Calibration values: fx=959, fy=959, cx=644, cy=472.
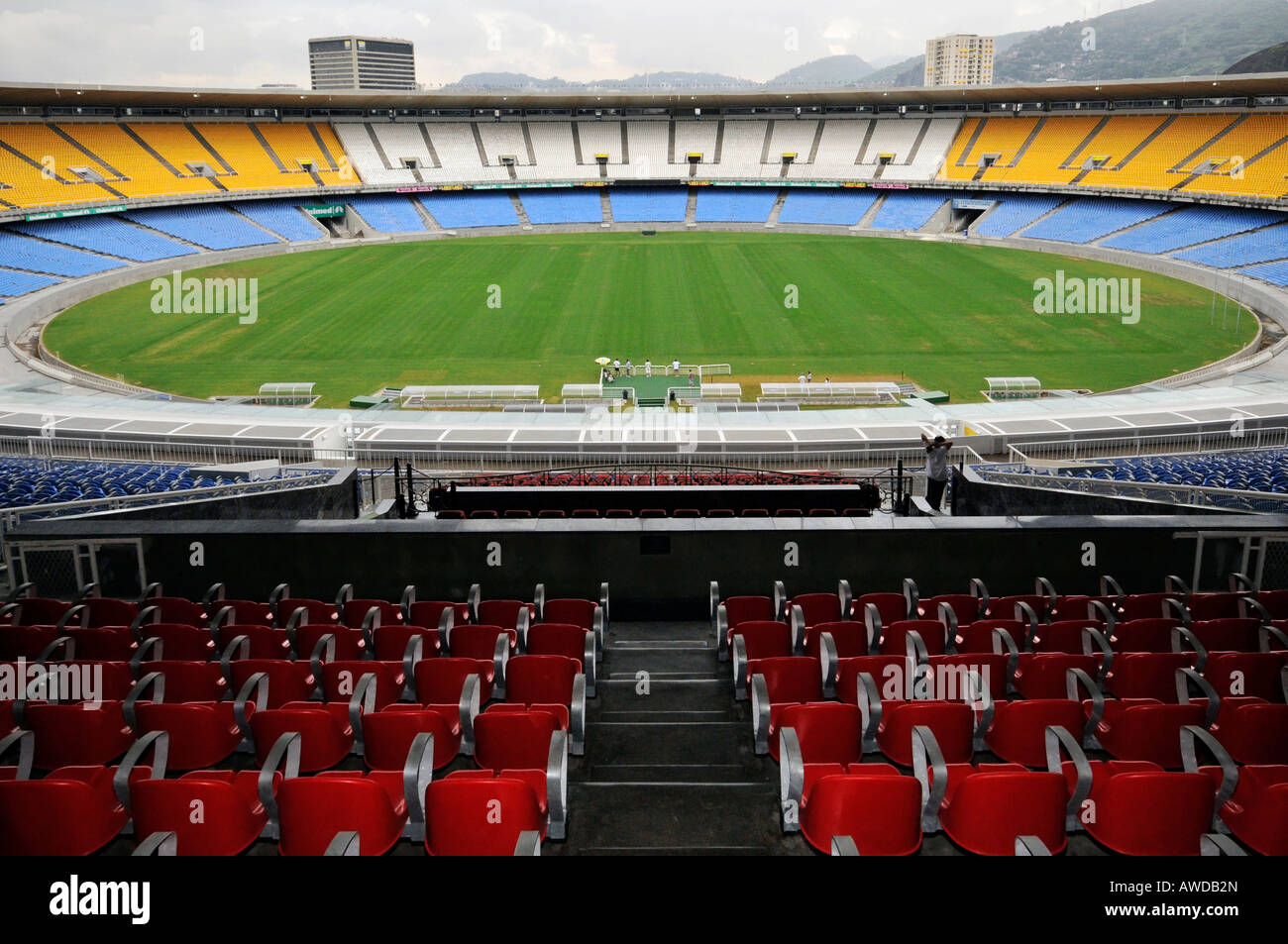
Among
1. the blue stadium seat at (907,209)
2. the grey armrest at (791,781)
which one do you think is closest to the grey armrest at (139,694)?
the grey armrest at (791,781)

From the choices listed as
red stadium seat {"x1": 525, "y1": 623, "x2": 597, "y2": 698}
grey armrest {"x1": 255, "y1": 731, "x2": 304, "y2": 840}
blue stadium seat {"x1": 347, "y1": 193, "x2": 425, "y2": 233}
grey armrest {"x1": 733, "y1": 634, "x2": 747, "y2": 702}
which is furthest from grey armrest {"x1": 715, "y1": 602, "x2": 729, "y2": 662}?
blue stadium seat {"x1": 347, "y1": 193, "x2": 425, "y2": 233}

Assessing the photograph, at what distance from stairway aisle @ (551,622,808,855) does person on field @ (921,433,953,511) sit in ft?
21.4

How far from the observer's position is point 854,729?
5547 mm

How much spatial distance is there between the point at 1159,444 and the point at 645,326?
19138 mm

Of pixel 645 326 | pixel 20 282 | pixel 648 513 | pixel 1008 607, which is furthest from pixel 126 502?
pixel 20 282

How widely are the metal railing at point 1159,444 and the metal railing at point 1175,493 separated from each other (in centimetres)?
685

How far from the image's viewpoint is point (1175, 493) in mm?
11367

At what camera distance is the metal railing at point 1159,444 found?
19.3 metres

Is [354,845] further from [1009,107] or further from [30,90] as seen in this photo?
[1009,107]

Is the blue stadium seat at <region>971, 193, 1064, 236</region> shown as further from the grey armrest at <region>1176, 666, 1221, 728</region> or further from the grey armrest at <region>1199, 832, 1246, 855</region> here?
the grey armrest at <region>1199, 832, 1246, 855</region>

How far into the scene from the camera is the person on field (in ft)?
43.4

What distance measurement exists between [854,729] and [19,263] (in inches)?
1990

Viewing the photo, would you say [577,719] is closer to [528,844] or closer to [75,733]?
[528,844]
